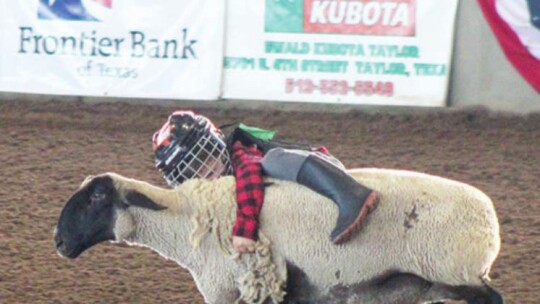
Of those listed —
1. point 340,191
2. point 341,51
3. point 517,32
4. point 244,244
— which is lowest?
point 244,244

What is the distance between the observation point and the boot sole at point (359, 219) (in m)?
4.68

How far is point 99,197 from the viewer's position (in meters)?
4.89

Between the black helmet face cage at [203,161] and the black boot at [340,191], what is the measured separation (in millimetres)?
352

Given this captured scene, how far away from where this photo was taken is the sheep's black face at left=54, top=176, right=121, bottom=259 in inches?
193

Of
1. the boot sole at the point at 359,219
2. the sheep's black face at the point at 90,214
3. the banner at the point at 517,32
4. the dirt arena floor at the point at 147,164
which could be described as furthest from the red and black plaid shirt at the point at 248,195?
the banner at the point at 517,32

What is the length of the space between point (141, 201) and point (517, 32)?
281 inches

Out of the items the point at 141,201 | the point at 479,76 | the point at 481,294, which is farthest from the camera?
the point at 479,76

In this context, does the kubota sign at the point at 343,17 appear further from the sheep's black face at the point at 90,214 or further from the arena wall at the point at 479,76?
the sheep's black face at the point at 90,214

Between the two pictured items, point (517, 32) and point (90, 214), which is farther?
point (517, 32)

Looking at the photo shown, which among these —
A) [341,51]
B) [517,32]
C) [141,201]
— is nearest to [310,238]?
[141,201]

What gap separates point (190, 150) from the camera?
4.93 m

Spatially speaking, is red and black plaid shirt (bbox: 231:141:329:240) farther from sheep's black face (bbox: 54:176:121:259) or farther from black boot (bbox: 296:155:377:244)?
sheep's black face (bbox: 54:176:121:259)

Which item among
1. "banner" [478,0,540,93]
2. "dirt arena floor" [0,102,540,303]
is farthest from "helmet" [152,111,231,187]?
"banner" [478,0,540,93]

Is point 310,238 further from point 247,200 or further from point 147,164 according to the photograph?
point 147,164
